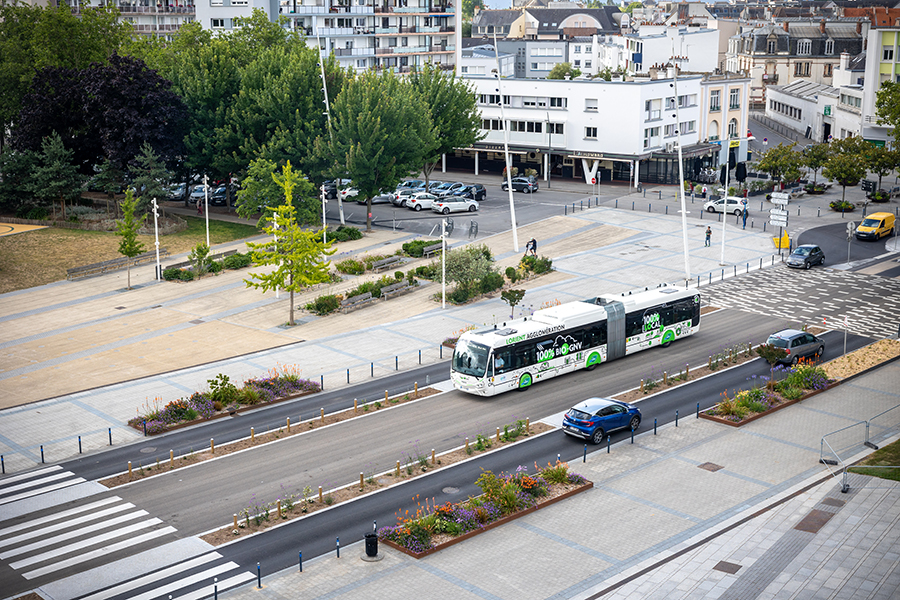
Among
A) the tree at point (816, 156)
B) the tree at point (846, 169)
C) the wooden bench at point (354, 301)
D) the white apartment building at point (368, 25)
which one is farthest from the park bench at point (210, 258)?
the tree at point (816, 156)

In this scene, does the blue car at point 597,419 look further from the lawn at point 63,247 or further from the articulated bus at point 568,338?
the lawn at point 63,247

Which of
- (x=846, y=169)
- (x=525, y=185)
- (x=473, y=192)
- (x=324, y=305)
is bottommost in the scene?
(x=324, y=305)

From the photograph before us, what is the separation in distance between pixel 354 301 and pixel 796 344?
25469 mm

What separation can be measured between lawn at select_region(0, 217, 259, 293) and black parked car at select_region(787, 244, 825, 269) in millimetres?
41368

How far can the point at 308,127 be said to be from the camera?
256 feet

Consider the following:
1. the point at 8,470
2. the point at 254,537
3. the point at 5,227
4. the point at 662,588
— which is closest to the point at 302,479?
the point at 254,537

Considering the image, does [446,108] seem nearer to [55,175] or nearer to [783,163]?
[783,163]

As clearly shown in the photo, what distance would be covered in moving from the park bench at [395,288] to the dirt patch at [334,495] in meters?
22.7

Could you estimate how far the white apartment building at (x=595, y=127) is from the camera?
312ft

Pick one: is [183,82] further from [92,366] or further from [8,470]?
[8,470]

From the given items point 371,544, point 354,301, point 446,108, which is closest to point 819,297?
point 354,301

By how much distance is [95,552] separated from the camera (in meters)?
29.1

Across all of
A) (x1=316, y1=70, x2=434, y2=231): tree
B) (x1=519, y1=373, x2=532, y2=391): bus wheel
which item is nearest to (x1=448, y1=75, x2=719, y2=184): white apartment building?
(x1=316, y1=70, x2=434, y2=231): tree

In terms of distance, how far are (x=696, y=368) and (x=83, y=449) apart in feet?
92.8
